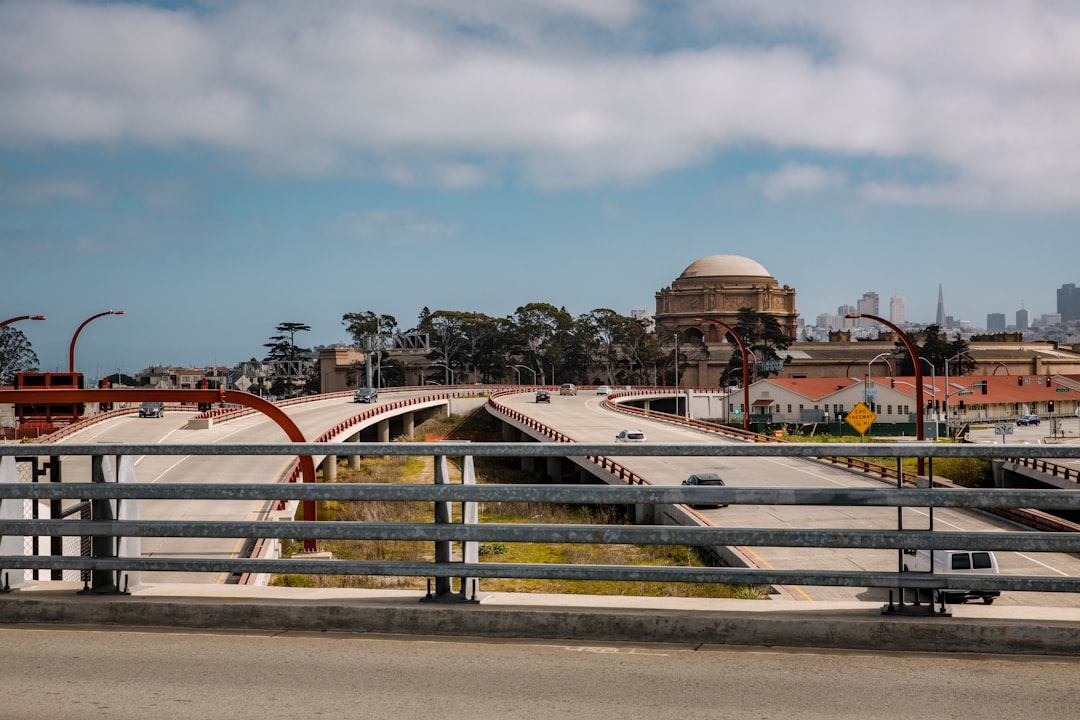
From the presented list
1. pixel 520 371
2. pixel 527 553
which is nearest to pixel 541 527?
pixel 527 553

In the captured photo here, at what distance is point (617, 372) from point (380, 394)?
56205 mm

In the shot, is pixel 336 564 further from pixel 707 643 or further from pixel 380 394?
pixel 380 394

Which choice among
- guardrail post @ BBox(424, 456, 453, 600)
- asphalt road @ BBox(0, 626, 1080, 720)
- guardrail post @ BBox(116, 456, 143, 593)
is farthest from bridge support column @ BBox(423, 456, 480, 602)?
guardrail post @ BBox(116, 456, 143, 593)

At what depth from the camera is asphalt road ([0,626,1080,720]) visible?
5.31 meters

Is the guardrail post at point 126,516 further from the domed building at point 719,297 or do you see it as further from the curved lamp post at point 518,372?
the domed building at point 719,297

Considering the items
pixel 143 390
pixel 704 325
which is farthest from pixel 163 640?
pixel 704 325

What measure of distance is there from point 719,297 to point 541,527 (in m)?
A: 182

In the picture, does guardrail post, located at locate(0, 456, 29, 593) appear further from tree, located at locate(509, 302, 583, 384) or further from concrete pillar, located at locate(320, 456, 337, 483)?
tree, located at locate(509, 302, 583, 384)

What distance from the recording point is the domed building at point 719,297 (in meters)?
184

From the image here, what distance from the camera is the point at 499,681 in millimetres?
5746

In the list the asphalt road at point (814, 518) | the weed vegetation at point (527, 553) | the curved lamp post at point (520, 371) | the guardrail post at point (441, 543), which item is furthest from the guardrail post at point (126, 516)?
the curved lamp post at point (520, 371)

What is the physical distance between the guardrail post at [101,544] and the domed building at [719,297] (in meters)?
172

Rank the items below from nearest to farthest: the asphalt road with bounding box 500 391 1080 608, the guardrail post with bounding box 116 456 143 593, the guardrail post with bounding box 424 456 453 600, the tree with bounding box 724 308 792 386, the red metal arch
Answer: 1. the guardrail post with bounding box 424 456 453 600
2. the guardrail post with bounding box 116 456 143 593
3. the red metal arch
4. the asphalt road with bounding box 500 391 1080 608
5. the tree with bounding box 724 308 792 386

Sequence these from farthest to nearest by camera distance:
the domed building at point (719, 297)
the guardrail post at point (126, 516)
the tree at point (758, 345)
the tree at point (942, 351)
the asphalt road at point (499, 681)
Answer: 1. the domed building at point (719, 297)
2. the tree at point (758, 345)
3. the tree at point (942, 351)
4. the guardrail post at point (126, 516)
5. the asphalt road at point (499, 681)
